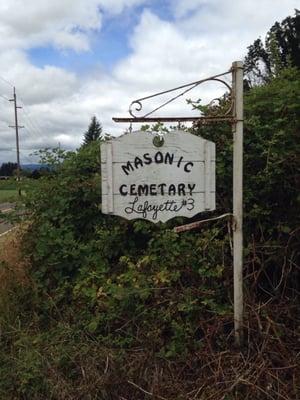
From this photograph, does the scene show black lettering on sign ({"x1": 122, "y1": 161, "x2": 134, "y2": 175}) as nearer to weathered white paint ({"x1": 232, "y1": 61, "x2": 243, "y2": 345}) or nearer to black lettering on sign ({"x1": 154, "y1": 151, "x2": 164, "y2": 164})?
black lettering on sign ({"x1": 154, "y1": 151, "x2": 164, "y2": 164})

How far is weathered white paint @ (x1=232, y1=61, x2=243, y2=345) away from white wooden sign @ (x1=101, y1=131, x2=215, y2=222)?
176mm

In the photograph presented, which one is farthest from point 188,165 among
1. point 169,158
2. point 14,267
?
point 14,267

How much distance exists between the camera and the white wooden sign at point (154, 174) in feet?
10.9

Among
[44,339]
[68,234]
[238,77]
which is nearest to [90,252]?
[68,234]

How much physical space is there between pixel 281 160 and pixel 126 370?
1.97m

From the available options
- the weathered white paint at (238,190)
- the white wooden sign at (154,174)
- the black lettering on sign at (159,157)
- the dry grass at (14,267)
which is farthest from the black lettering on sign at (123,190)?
the dry grass at (14,267)

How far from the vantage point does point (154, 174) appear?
3334 millimetres

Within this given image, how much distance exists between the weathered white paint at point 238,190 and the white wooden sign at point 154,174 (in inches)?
6.9

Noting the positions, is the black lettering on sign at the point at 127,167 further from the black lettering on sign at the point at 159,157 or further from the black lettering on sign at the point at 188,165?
the black lettering on sign at the point at 188,165

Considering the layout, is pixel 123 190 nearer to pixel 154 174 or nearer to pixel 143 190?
pixel 143 190

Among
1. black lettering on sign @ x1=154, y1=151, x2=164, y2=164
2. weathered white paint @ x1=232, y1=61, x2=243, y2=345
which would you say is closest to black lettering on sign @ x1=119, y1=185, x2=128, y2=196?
black lettering on sign @ x1=154, y1=151, x2=164, y2=164

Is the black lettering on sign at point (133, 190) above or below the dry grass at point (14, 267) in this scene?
above

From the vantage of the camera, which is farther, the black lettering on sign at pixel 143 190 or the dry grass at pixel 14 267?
the dry grass at pixel 14 267

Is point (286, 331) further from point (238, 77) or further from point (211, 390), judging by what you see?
point (238, 77)
